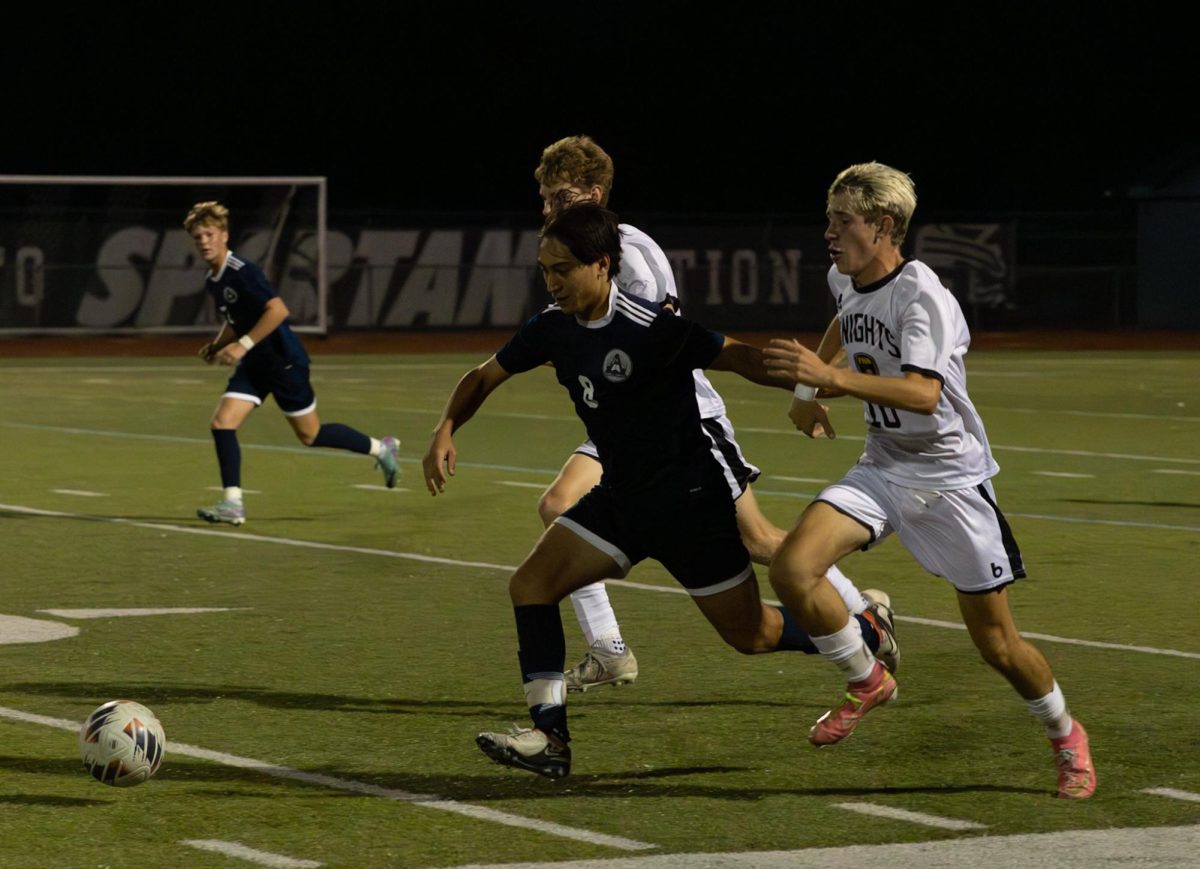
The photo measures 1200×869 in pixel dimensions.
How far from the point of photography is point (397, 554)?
468 inches

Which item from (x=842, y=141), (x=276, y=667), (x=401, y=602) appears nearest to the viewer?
(x=276, y=667)

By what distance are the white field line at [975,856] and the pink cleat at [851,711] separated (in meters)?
1.04

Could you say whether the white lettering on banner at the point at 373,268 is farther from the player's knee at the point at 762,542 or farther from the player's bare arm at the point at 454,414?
the player's bare arm at the point at 454,414

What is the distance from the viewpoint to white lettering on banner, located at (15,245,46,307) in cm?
3509

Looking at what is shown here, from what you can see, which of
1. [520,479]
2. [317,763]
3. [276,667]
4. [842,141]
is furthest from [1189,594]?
[842,141]

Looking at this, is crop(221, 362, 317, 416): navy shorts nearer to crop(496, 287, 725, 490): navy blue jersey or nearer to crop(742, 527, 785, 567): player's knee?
crop(742, 527, 785, 567): player's knee

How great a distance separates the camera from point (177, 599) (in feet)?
33.5

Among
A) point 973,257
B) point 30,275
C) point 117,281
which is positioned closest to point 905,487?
point 30,275

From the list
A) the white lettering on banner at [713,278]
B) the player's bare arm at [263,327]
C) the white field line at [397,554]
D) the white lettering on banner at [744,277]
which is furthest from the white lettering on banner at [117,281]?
the player's bare arm at [263,327]

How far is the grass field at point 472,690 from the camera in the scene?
6.02m

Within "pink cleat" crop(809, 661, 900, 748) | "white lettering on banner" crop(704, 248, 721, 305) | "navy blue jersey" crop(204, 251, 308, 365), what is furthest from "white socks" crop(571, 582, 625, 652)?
"white lettering on banner" crop(704, 248, 721, 305)

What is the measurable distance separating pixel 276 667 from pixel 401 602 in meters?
1.74

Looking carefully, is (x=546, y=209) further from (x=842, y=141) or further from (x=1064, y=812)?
(x=842, y=141)

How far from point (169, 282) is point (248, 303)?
76.5ft
